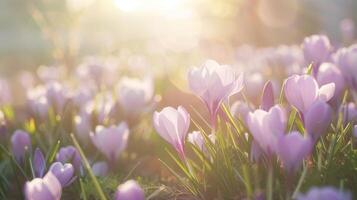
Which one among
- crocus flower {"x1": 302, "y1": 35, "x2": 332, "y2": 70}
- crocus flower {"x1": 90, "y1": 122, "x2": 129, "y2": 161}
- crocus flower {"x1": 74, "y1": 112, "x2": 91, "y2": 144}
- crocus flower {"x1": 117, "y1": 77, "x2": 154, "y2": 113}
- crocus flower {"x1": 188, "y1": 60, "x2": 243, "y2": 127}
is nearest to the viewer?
crocus flower {"x1": 188, "y1": 60, "x2": 243, "y2": 127}

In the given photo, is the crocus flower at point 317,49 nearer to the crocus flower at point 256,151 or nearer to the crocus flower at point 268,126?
the crocus flower at point 256,151

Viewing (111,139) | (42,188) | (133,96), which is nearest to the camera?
(42,188)

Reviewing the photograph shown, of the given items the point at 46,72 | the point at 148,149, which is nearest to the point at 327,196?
the point at 148,149

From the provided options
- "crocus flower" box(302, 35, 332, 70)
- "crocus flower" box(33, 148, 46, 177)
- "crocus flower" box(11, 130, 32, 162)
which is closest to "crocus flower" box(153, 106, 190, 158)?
"crocus flower" box(33, 148, 46, 177)

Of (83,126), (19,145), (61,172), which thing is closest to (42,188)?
(61,172)

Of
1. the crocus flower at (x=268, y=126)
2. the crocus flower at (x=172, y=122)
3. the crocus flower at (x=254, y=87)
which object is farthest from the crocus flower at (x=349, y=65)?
the crocus flower at (x=254, y=87)

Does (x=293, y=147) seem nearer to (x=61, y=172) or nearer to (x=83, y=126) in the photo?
(x=61, y=172)

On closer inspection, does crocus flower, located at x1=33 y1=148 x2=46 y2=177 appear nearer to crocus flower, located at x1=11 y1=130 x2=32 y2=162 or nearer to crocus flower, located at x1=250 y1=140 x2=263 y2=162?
crocus flower, located at x1=11 y1=130 x2=32 y2=162
